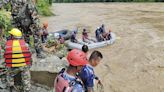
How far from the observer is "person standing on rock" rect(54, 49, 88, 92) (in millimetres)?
3234

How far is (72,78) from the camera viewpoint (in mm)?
3281

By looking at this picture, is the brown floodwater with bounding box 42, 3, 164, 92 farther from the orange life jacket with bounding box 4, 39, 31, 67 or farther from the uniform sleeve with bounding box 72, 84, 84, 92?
the uniform sleeve with bounding box 72, 84, 84, 92

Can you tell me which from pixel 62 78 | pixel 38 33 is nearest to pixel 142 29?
pixel 38 33

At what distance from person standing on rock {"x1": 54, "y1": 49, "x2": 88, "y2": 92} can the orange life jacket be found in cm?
→ 168

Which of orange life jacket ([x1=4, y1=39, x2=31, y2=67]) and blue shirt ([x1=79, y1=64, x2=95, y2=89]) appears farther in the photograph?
orange life jacket ([x1=4, y1=39, x2=31, y2=67])

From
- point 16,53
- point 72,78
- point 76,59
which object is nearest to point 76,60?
point 76,59

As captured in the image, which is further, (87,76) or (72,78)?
(87,76)

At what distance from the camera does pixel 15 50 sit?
4.90 meters

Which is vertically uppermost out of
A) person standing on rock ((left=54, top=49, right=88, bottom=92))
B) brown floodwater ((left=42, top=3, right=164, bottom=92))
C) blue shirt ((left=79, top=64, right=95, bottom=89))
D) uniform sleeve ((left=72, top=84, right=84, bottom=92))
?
person standing on rock ((left=54, top=49, right=88, bottom=92))

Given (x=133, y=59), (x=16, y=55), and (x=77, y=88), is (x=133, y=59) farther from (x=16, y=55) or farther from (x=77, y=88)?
(x=77, y=88)

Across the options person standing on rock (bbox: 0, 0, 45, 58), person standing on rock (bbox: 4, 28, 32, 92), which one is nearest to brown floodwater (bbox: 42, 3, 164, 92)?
person standing on rock (bbox: 0, 0, 45, 58)

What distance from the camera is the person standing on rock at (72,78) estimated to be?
3234 millimetres

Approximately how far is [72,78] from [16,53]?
1.84 metres

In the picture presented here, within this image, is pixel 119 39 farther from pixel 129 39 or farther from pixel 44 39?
pixel 44 39
